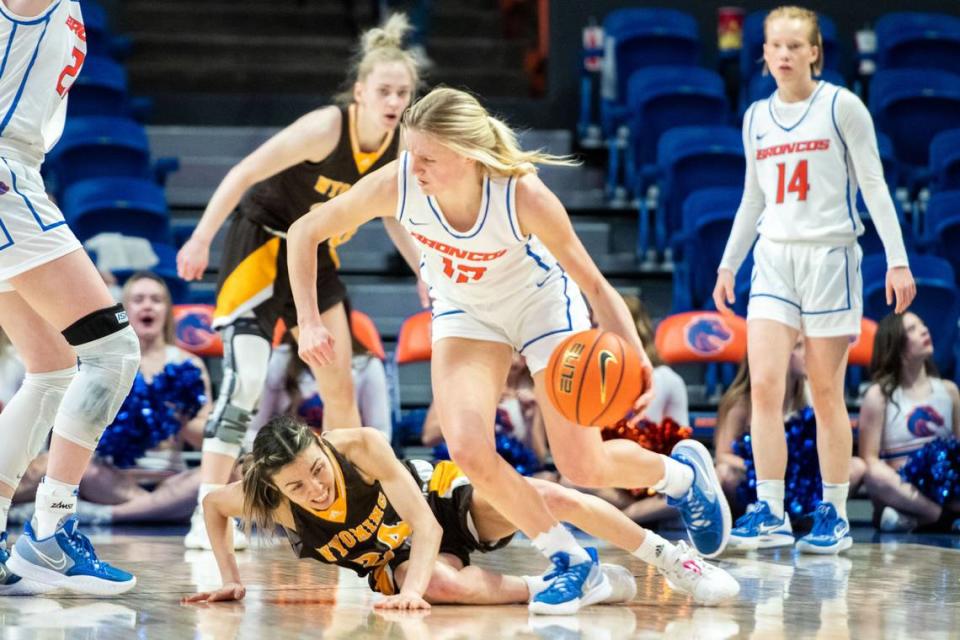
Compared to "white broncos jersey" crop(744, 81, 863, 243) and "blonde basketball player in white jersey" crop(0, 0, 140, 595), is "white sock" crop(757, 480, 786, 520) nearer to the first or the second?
"white broncos jersey" crop(744, 81, 863, 243)

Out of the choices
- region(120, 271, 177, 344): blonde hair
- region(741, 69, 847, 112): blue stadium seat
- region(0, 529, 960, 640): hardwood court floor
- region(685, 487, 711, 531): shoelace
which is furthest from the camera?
region(741, 69, 847, 112): blue stadium seat

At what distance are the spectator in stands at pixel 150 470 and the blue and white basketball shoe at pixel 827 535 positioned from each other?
109 inches

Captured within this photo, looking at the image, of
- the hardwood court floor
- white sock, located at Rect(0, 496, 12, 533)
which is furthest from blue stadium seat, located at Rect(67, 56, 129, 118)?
white sock, located at Rect(0, 496, 12, 533)

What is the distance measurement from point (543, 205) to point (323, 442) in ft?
3.05

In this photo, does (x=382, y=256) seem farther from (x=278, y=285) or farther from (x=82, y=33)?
(x=82, y=33)

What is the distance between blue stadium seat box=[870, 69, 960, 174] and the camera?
9.98m

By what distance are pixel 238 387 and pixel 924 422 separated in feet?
11.0

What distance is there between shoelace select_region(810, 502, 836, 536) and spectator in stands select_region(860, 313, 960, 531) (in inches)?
48.9

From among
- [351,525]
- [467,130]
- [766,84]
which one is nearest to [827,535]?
[351,525]

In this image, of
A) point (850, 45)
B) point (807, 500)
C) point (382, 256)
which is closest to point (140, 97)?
point (382, 256)

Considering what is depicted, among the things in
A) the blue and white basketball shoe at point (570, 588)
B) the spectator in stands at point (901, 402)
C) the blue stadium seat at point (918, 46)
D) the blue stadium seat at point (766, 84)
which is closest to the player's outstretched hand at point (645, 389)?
the blue and white basketball shoe at point (570, 588)

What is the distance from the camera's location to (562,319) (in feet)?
14.5

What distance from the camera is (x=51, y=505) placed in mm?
4293

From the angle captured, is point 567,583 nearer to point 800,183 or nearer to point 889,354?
point 800,183
